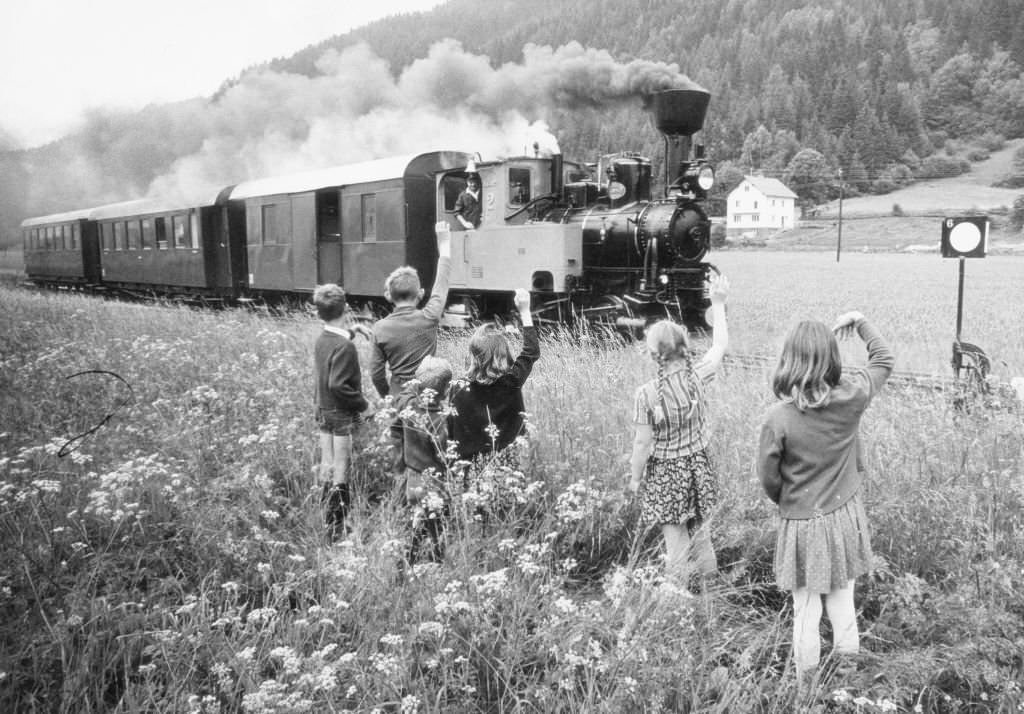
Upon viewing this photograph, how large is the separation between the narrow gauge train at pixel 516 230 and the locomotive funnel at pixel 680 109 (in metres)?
0.02

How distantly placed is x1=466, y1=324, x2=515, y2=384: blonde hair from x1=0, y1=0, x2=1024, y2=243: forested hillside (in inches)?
776

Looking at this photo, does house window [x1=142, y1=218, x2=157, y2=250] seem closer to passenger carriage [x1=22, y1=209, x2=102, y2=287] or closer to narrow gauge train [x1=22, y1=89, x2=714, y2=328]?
passenger carriage [x1=22, y1=209, x2=102, y2=287]

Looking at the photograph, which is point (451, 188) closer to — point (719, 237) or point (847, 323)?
point (847, 323)

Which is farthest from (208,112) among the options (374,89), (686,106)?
(686,106)

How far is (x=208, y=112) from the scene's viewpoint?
86.3ft

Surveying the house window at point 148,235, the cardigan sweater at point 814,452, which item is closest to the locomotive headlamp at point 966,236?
the cardigan sweater at point 814,452

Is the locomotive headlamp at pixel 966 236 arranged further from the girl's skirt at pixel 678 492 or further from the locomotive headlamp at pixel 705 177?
the locomotive headlamp at pixel 705 177

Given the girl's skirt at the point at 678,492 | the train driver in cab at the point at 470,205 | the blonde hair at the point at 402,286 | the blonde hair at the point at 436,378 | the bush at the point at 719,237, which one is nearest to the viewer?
the girl's skirt at the point at 678,492

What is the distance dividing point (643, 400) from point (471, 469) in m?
0.86

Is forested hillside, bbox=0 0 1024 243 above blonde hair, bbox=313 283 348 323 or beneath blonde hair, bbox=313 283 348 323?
above

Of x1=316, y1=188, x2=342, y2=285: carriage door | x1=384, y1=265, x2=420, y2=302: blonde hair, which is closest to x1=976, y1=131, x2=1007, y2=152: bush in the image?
x1=316, y1=188, x2=342, y2=285: carriage door

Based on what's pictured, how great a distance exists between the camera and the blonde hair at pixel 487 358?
12.1 ft

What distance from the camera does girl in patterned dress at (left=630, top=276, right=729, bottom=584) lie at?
11.0ft

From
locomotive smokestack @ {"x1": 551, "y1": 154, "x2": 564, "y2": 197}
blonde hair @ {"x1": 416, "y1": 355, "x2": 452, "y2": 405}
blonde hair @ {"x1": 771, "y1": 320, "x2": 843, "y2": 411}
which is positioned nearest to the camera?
blonde hair @ {"x1": 771, "y1": 320, "x2": 843, "y2": 411}
